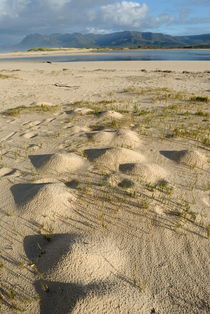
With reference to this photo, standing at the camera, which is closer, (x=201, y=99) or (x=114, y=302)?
(x=114, y=302)

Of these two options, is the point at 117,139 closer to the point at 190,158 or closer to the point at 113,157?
the point at 113,157

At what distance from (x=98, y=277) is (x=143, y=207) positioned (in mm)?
1370

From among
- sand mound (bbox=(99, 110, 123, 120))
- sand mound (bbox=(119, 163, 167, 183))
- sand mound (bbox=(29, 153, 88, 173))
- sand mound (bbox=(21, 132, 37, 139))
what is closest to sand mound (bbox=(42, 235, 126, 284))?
sand mound (bbox=(119, 163, 167, 183))

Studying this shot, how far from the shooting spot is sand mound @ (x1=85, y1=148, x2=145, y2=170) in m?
4.86

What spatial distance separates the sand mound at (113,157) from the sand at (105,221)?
0.07 feet

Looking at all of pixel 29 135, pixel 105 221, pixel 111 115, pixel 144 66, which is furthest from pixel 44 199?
pixel 144 66

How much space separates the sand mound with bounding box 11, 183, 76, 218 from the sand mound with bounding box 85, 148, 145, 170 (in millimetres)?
1150

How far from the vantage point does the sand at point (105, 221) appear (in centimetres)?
238

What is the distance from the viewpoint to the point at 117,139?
234 inches

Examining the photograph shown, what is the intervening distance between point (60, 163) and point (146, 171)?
5.60 ft

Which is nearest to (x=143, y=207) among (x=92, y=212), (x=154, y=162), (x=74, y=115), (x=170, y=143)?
(x=92, y=212)

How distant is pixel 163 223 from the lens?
331 cm

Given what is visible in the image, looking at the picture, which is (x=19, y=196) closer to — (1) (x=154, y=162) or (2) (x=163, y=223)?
(2) (x=163, y=223)

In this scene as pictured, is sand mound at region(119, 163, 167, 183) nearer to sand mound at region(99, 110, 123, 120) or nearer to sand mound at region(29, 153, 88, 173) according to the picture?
sand mound at region(29, 153, 88, 173)
